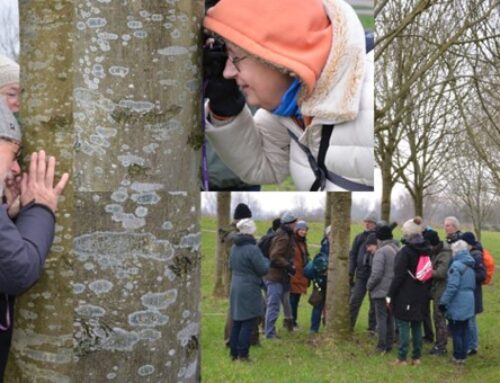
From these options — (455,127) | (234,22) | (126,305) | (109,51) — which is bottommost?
(126,305)

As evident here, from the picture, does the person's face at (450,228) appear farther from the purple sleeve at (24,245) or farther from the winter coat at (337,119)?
the purple sleeve at (24,245)

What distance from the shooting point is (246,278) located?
7.95 meters

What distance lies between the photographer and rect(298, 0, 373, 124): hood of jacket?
2.04 m

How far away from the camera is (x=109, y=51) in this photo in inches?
70.0

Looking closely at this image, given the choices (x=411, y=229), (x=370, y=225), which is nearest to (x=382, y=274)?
(x=411, y=229)

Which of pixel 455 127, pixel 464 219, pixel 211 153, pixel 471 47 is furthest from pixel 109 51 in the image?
pixel 464 219

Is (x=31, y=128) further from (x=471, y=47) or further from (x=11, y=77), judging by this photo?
(x=471, y=47)

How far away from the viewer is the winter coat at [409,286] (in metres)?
7.92

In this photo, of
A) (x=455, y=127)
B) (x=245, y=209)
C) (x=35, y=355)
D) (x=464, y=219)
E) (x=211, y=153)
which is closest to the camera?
(x=35, y=355)

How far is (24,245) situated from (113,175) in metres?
0.29

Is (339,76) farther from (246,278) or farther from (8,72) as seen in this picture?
(246,278)

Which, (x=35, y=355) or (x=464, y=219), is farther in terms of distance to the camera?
(x=464, y=219)

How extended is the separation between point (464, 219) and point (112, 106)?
44046 millimetres

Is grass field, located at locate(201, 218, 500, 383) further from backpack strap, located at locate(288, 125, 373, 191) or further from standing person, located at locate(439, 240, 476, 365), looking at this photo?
backpack strap, located at locate(288, 125, 373, 191)
